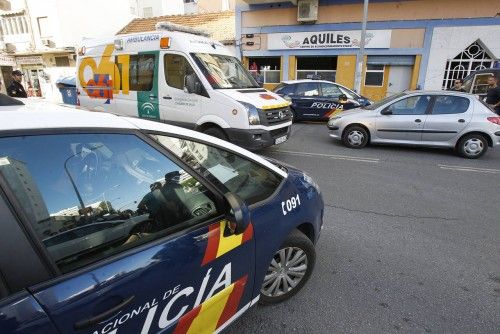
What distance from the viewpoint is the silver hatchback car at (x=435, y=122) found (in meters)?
6.74

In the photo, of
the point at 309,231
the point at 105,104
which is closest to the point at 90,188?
the point at 309,231

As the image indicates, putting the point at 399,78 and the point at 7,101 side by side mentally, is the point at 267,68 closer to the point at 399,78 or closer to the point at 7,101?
the point at 399,78

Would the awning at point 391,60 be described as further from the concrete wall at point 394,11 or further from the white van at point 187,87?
the white van at point 187,87

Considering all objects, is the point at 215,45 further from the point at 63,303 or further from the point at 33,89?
the point at 33,89

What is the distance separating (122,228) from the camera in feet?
4.85

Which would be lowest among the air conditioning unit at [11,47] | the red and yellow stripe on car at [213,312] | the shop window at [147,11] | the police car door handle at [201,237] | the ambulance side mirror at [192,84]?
the red and yellow stripe on car at [213,312]

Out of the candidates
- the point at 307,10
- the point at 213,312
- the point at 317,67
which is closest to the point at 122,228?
the point at 213,312

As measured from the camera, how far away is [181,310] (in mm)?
1577

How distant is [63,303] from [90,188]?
0.50 meters

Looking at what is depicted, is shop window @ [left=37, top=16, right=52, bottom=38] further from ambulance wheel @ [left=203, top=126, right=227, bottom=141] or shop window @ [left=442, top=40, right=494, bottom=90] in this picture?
shop window @ [left=442, top=40, right=494, bottom=90]

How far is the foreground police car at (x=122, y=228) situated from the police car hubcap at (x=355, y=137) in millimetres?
6024

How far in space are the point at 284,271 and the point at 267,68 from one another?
15629mm

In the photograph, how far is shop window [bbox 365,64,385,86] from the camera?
14.7 meters

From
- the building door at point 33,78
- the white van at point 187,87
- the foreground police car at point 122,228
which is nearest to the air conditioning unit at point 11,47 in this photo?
the building door at point 33,78
